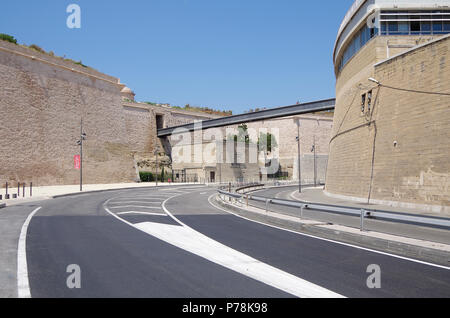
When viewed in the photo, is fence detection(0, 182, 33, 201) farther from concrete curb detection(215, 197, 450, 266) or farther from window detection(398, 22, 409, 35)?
window detection(398, 22, 409, 35)

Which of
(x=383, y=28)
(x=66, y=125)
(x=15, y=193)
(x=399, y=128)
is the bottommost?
(x=15, y=193)

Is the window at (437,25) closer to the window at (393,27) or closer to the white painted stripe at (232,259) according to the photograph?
the window at (393,27)

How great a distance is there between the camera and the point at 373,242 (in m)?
9.70

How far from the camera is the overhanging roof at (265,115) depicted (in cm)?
4786

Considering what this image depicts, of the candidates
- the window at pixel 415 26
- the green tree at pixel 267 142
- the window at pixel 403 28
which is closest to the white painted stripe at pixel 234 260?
the window at pixel 403 28

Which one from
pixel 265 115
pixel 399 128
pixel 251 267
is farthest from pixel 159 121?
pixel 251 267

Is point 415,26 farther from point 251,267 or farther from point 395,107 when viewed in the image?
point 251,267

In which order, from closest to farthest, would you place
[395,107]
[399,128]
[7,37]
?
[399,128] < [395,107] < [7,37]

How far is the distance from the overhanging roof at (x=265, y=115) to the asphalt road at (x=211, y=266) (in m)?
38.7

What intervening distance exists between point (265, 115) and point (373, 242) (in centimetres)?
4849

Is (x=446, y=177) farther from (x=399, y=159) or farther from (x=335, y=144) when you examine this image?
(x=335, y=144)

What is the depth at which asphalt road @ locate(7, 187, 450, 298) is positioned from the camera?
18.6ft
